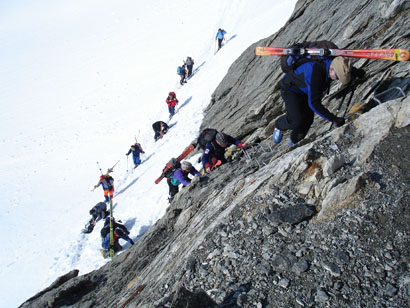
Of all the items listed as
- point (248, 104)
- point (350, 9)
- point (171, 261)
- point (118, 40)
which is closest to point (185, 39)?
point (118, 40)

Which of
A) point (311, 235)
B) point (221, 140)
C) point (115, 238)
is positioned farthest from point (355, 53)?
point (115, 238)

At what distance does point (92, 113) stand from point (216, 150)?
69.5 feet

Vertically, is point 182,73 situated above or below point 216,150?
above

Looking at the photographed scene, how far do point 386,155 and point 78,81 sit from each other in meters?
35.8

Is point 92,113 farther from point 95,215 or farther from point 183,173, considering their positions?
point 183,173

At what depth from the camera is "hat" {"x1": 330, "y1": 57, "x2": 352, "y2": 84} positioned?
4.71 meters

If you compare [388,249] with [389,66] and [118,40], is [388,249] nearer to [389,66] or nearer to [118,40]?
[389,66]

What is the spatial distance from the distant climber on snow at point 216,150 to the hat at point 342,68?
15.0 ft

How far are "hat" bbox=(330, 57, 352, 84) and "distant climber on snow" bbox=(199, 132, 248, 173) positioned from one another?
4.57 metres

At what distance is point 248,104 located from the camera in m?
12.4

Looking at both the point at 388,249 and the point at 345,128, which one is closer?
the point at 388,249

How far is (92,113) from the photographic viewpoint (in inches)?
1080

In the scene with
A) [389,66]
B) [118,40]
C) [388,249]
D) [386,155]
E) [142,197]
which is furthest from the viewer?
[118,40]

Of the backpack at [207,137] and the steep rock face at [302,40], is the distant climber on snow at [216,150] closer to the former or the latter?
the backpack at [207,137]
